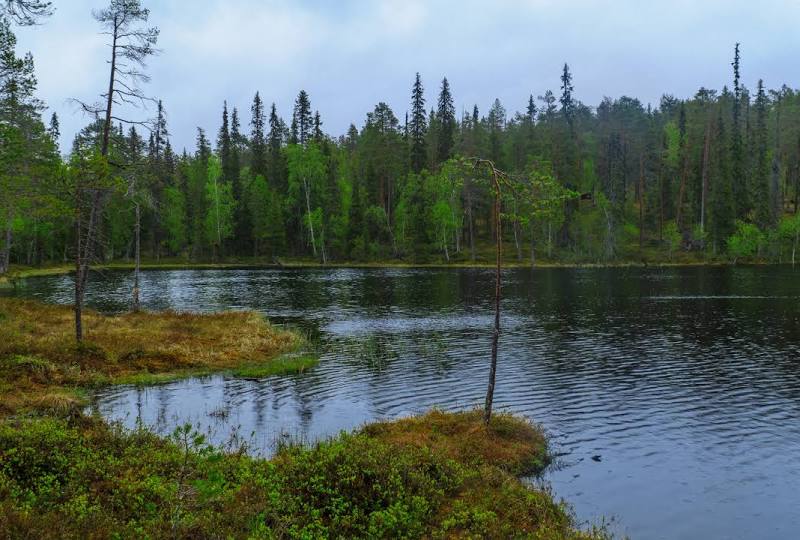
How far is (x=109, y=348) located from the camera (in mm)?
29047

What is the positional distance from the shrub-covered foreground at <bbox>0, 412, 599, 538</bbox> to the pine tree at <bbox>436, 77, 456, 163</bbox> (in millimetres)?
118242

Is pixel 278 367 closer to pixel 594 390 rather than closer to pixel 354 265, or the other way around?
pixel 594 390

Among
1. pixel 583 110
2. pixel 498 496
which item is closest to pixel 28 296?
Result: pixel 498 496

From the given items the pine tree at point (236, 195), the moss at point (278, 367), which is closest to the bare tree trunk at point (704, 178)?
the pine tree at point (236, 195)

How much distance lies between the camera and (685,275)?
279 ft

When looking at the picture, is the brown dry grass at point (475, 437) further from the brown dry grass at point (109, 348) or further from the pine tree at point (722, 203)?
the pine tree at point (722, 203)

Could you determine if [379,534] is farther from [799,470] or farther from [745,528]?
[799,470]

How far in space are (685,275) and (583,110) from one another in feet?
355

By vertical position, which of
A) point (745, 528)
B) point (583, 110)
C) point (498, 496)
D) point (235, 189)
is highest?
point (583, 110)

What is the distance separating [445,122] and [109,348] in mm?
112023

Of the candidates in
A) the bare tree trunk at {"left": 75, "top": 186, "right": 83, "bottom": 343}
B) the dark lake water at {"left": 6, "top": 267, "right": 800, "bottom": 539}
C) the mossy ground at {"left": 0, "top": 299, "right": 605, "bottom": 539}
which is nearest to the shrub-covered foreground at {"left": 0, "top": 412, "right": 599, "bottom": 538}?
the mossy ground at {"left": 0, "top": 299, "right": 605, "bottom": 539}

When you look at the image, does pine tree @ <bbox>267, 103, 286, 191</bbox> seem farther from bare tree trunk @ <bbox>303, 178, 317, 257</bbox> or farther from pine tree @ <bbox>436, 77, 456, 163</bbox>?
pine tree @ <bbox>436, 77, 456, 163</bbox>

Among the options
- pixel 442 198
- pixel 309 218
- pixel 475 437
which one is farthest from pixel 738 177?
pixel 475 437

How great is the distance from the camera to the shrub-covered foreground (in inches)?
385
